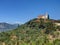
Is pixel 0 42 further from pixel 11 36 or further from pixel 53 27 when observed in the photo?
pixel 53 27

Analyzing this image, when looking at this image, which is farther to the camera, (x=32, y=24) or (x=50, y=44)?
(x=32, y=24)

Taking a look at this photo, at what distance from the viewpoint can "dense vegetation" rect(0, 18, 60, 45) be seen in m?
44.1

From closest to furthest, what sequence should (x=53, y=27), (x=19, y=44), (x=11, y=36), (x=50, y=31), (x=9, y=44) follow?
(x=19, y=44)
(x=9, y=44)
(x=11, y=36)
(x=50, y=31)
(x=53, y=27)

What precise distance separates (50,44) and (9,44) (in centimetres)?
988

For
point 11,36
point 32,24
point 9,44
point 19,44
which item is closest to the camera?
point 19,44

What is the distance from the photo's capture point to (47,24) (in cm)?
6112

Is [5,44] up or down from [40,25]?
down

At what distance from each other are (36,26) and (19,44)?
21.1m

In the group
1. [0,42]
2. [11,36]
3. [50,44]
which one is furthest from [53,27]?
[50,44]

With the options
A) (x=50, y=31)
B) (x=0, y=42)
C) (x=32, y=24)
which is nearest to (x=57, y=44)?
(x=0, y=42)

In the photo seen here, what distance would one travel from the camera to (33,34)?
51438 mm

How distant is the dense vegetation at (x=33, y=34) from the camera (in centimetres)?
4409

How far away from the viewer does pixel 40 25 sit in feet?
200

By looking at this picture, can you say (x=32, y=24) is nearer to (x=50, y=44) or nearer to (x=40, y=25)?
(x=40, y=25)
